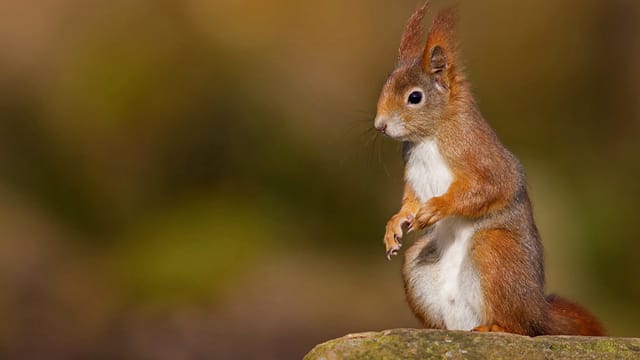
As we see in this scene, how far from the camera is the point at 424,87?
4.01 m

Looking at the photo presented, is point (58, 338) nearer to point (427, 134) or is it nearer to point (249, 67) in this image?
point (249, 67)

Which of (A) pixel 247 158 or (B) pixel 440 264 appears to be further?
(A) pixel 247 158

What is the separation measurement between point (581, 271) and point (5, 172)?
117 inches

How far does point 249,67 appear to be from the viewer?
7480 mm

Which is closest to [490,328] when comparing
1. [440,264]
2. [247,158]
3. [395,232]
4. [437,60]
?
[440,264]

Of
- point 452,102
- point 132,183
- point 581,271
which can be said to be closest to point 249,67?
point 132,183

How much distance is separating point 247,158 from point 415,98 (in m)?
3.40

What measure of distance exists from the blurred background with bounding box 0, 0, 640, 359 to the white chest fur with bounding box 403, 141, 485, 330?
2920 mm

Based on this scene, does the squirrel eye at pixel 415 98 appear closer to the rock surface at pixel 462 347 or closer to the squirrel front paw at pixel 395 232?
the squirrel front paw at pixel 395 232

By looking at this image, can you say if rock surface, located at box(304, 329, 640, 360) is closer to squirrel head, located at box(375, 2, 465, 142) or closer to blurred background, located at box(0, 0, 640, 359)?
squirrel head, located at box(375, 2, 465, 142)

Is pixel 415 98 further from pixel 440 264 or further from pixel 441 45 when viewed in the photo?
pixel 440 264

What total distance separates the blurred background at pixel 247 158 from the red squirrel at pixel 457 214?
290 cm

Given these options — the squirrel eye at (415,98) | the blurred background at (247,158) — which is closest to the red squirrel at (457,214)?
the squirrel eye at (415,98)

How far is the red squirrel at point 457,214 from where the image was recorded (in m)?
3.85
